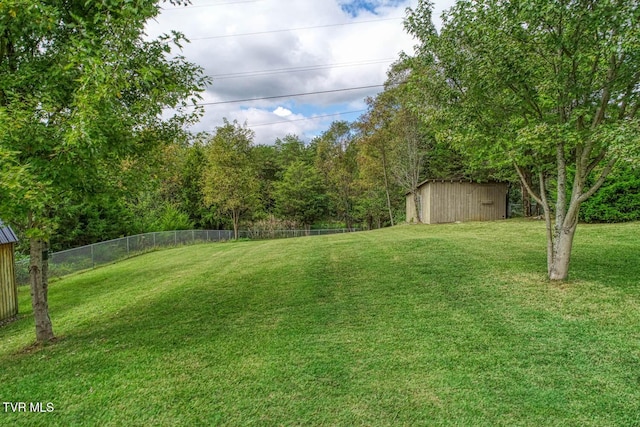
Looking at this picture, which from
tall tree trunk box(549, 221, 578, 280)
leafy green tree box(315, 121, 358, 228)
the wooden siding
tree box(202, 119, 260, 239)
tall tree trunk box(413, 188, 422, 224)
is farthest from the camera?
leafy green tree box(315, 121, 358, 228)

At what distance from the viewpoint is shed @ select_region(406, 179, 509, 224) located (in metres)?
15.8

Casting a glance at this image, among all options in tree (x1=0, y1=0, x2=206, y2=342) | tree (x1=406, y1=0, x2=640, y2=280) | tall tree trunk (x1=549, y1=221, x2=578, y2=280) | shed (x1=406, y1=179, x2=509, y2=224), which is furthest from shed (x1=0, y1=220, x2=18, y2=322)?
shed (x1=406, y1=179, x2=509, y2=224)

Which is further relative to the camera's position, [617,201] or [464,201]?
[464,201]

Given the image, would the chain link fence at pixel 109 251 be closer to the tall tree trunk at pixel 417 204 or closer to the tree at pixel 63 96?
the tree at pixel 63 96

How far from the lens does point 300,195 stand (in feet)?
95.1

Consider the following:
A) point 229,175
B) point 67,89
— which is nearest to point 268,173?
point 229,175

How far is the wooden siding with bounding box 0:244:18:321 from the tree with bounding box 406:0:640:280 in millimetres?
8524

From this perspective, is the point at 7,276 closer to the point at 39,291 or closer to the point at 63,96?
the point at 39,291

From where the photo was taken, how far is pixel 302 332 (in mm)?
3820

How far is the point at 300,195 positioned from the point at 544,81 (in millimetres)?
25216

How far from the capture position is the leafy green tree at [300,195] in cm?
2867

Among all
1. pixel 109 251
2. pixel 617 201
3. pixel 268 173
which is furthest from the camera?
pixel 268 173

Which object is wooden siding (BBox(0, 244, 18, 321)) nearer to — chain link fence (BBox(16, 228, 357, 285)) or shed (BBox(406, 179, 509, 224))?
chain link fence (BBox(16, 228, 357, 285))

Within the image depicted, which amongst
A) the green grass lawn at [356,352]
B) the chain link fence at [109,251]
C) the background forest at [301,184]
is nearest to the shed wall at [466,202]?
the background forest at [301,184]
